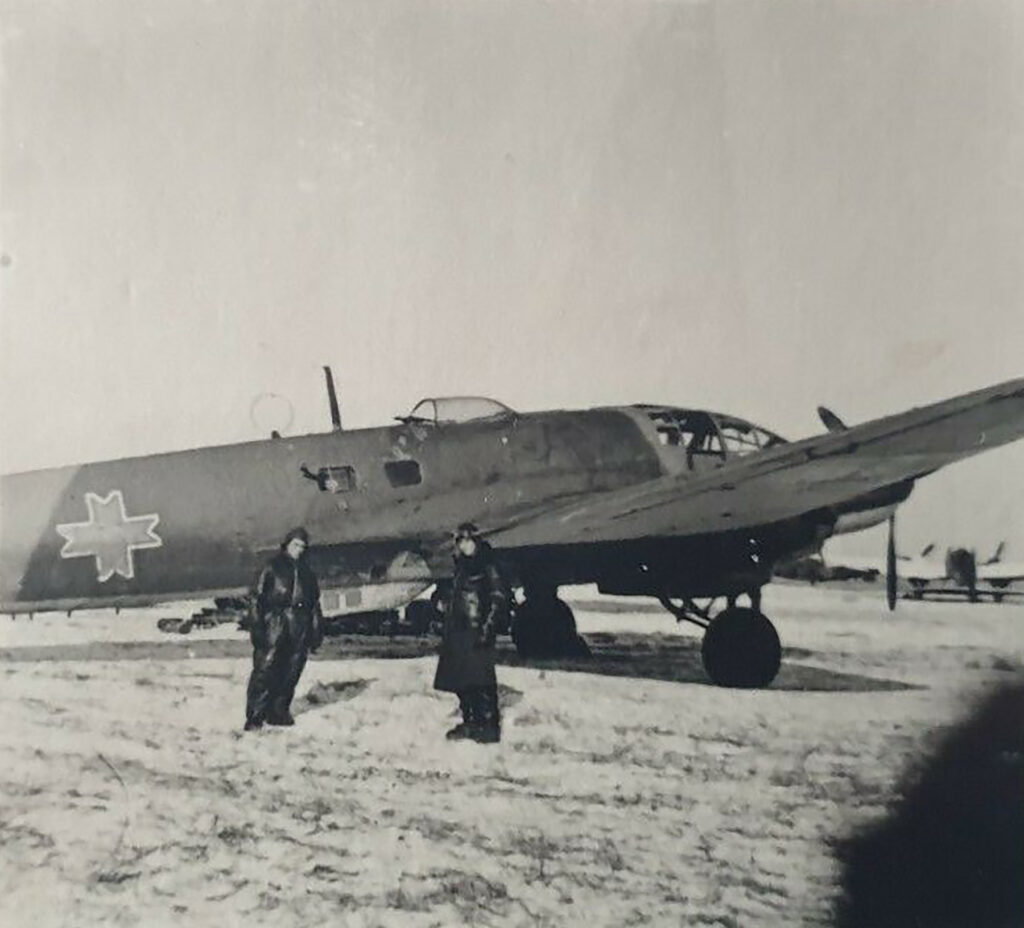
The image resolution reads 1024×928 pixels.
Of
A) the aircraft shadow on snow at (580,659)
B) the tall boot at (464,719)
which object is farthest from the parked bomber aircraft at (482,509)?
the tall boot at (464,719)

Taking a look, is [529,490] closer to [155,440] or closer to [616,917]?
[155,440]

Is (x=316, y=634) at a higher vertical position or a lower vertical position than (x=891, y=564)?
lower

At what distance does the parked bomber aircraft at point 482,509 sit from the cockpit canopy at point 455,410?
1 cm

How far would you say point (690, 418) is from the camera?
3404mm

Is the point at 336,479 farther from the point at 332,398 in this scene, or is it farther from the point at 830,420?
the point at 830,420

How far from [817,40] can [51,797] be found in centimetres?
335

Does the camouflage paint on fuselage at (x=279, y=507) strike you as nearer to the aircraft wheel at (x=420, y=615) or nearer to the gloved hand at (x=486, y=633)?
the aircraft wheel at (x=420, y=615)

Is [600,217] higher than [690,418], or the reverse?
[600,217]

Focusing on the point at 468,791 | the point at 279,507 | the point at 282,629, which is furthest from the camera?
the point at 279,507

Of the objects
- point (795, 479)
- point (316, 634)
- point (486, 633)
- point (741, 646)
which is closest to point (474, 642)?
point (486, 633)

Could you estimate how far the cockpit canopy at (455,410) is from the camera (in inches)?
126

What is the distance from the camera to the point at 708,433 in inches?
139

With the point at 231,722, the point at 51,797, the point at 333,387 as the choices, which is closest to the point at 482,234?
the point at 333,387

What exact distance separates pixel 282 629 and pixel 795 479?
5.89ft
